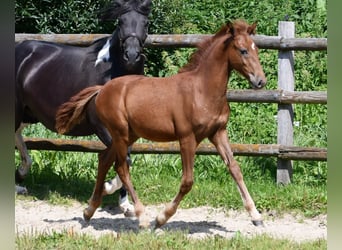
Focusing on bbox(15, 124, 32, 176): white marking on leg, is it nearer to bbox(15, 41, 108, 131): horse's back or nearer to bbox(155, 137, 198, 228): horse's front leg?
bbox(15, 41, 108, 131): horse's back

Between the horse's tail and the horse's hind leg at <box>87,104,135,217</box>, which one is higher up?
the horse's tail

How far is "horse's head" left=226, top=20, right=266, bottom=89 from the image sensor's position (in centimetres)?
516

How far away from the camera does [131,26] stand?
5863mm

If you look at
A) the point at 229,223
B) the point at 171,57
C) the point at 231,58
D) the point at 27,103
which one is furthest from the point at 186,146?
the point at 171,57

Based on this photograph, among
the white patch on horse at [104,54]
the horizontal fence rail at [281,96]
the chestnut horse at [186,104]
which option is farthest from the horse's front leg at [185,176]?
the horizontal fence rail at [281,96]

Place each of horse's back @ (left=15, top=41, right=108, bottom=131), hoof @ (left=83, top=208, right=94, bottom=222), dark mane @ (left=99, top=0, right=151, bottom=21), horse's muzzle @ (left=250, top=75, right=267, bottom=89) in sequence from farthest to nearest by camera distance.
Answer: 1. horse's back @ (left=15, top=41, right=108, bottom=131)
2. dark mane @ (left=99, top=0, right=151, bottom=21)
3. hoof @ (left=83, top=208, right=94, bottom=222)
4. horse's muzzle @ (left=250, top=75, right=267, bottom=89)

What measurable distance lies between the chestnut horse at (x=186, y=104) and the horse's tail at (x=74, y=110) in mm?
192

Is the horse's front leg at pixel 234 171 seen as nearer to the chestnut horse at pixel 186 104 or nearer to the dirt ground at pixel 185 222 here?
the chestnut horse at pixel 186 104

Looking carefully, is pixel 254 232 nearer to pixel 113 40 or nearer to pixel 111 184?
pixel 111 184

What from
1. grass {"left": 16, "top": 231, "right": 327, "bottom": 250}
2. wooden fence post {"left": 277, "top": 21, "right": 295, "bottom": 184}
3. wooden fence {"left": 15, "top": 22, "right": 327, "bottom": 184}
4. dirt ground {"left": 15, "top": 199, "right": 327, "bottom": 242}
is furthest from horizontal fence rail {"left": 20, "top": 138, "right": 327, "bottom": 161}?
grass {"left": 16, "top": 231, "right": 327, "bottom": 250}

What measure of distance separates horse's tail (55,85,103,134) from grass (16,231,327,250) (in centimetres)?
115

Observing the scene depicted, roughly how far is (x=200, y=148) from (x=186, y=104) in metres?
1.94

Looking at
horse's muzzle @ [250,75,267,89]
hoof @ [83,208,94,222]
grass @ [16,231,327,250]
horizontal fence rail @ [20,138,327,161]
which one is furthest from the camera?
horizontal fence rail @ [20,138,327,161]

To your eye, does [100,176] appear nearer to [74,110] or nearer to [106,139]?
[106,139]
